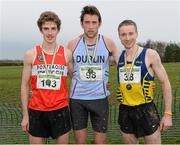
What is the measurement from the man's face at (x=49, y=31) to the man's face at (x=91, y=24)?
0.39 metres

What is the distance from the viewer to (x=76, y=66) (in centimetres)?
487

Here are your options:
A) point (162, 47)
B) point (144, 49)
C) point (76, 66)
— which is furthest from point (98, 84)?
point (162, 47)

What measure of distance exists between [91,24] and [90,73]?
58 centimetres

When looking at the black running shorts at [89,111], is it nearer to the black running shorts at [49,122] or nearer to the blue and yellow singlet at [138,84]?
the black running shorts at [49,122]

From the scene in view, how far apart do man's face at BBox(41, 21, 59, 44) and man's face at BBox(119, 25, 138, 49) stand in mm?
755

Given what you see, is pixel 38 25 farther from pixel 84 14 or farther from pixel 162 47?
pixel 162 47

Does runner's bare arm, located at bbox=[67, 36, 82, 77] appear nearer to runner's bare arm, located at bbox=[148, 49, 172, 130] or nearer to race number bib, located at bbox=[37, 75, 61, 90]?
race number bib, located at bbox=[37, 75, 61, 90]

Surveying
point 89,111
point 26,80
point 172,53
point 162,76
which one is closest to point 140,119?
point 162,76

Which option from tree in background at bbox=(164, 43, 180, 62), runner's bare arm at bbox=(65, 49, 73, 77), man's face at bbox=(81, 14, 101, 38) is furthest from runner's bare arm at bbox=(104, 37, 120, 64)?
tree in background at bbox=(164, 43, 180, 62)

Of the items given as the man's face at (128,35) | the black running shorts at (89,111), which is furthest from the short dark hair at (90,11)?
the black running shorts at (89,111)

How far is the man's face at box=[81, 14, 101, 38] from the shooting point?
15.6 feet

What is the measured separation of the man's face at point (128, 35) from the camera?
4.52 meters

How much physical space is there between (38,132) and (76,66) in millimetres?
902

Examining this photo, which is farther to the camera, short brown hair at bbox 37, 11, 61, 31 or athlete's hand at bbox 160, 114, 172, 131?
short brown hair at bbox 37, 11, 61, 31
